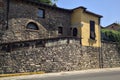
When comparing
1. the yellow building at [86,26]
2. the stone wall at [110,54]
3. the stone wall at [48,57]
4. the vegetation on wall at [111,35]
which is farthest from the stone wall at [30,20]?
the vegetation on wall at [111,35]

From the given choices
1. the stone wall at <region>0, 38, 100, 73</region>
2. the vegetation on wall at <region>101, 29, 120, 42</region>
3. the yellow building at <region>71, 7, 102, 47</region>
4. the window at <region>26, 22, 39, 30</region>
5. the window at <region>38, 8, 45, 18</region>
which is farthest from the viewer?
the vegetation on wall at <region>101, 29, 120, 42</region>

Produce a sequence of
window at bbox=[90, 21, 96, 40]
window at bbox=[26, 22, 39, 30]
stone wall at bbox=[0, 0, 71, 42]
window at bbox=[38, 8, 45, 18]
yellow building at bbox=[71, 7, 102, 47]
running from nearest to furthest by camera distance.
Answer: stone wall at bbox=[0, 0, 71, 42] → window at bbox=[26, 22, 39, 30] → window at bbox=[38, 8, 45, 18] → yellow building at bbox=[71, 7, 102, 47] → window at bbox=[90, 21, 96, 40]

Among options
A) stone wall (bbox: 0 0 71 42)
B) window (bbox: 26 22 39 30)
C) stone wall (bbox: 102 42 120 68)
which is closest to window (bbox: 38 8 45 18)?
stone wall (bbox: 0 0 71 42)

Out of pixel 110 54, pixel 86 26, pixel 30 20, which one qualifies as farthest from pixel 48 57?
pixel 110 54

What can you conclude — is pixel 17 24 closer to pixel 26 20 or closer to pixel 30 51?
pixel 26 20

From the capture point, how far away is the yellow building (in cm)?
2781

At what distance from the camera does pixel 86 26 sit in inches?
1122

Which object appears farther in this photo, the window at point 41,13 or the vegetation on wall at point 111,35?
the vegetation on wall at point 111,35

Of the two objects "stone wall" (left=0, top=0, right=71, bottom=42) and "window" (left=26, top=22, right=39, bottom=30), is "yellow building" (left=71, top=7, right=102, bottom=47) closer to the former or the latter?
"stone wall" (left=0, top=0, right=71, bottom=42)

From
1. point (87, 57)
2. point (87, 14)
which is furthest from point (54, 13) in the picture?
point (87, 57)

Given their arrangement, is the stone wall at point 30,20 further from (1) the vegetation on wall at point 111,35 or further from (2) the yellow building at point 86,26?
(1) the vegetation on wall at point 111,35

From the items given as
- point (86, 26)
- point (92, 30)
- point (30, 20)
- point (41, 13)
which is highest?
point (41, 13)

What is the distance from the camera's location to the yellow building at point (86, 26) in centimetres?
2781

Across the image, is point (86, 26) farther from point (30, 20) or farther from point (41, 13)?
point (30, 20)
